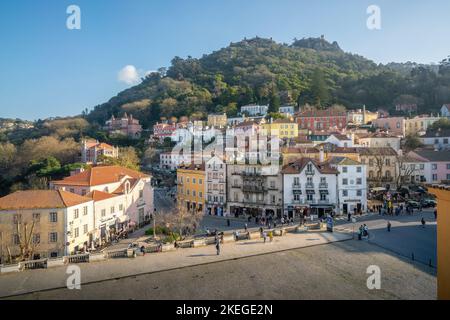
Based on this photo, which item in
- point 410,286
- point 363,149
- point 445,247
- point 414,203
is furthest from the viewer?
point 363,149

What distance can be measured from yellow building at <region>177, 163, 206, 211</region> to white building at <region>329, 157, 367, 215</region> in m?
16.1

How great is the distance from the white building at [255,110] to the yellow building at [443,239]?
275ft

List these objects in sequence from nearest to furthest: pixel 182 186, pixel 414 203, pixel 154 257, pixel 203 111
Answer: pixel 154 257 < pixel 414 203 < pixel 182 186 < pixel 203 111

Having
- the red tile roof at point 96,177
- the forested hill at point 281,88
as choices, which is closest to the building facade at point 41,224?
the red tile roof at point 96,177

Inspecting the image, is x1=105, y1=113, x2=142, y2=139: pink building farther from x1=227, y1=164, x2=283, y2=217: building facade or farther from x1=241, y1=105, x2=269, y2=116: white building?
x1=227, y1=164, x2=283, y2=217: building facade

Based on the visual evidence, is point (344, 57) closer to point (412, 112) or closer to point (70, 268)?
point (412, 112)

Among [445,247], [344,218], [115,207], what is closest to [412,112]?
[344,218]

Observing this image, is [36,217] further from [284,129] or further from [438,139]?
[438,139]

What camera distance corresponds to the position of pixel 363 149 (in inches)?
1940

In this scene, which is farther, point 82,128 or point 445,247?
point 82,128

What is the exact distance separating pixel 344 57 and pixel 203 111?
100872 mm

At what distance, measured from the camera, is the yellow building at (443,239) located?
903 centimetres

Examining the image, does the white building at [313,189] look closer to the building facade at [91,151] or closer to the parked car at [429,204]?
the parked car at [429,204]

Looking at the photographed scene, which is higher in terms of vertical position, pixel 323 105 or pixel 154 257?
pixel 323 105
